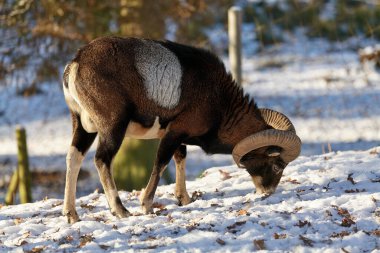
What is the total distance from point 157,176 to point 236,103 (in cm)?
124

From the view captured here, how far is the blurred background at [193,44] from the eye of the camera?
1259 centimetres

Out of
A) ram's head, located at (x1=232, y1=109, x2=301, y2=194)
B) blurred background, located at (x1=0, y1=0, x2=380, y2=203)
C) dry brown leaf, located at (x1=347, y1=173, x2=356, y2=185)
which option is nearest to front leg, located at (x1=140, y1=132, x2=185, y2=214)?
ram's head, located at (x1=232, y1=109, x2=301, y2=194)

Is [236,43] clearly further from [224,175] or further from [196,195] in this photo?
[196,195]

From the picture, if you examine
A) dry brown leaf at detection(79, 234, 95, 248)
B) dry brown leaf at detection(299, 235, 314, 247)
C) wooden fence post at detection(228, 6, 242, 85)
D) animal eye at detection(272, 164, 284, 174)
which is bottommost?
dry brown leaf at detection(299, 235, 314, 247)

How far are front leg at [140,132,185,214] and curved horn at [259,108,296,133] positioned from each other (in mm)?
1089

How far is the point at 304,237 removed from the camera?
248 inches

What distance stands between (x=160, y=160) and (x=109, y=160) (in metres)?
0.59

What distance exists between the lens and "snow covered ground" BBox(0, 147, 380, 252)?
6.22m

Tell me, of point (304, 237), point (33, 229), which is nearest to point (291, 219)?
point (304, 237)

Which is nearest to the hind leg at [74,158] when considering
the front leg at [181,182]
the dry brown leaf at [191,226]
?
the front leg at [181,182]

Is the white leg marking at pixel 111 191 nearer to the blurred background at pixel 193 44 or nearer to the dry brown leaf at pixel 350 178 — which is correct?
the dry brown leaf at pixel 350 178

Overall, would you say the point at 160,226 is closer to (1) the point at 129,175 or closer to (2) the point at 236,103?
(2) the point at 236,103

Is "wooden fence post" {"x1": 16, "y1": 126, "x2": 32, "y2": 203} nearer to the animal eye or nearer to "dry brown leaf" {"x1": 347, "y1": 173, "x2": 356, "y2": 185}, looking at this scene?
the animal eye

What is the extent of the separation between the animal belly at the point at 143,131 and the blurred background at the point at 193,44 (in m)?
3.48
